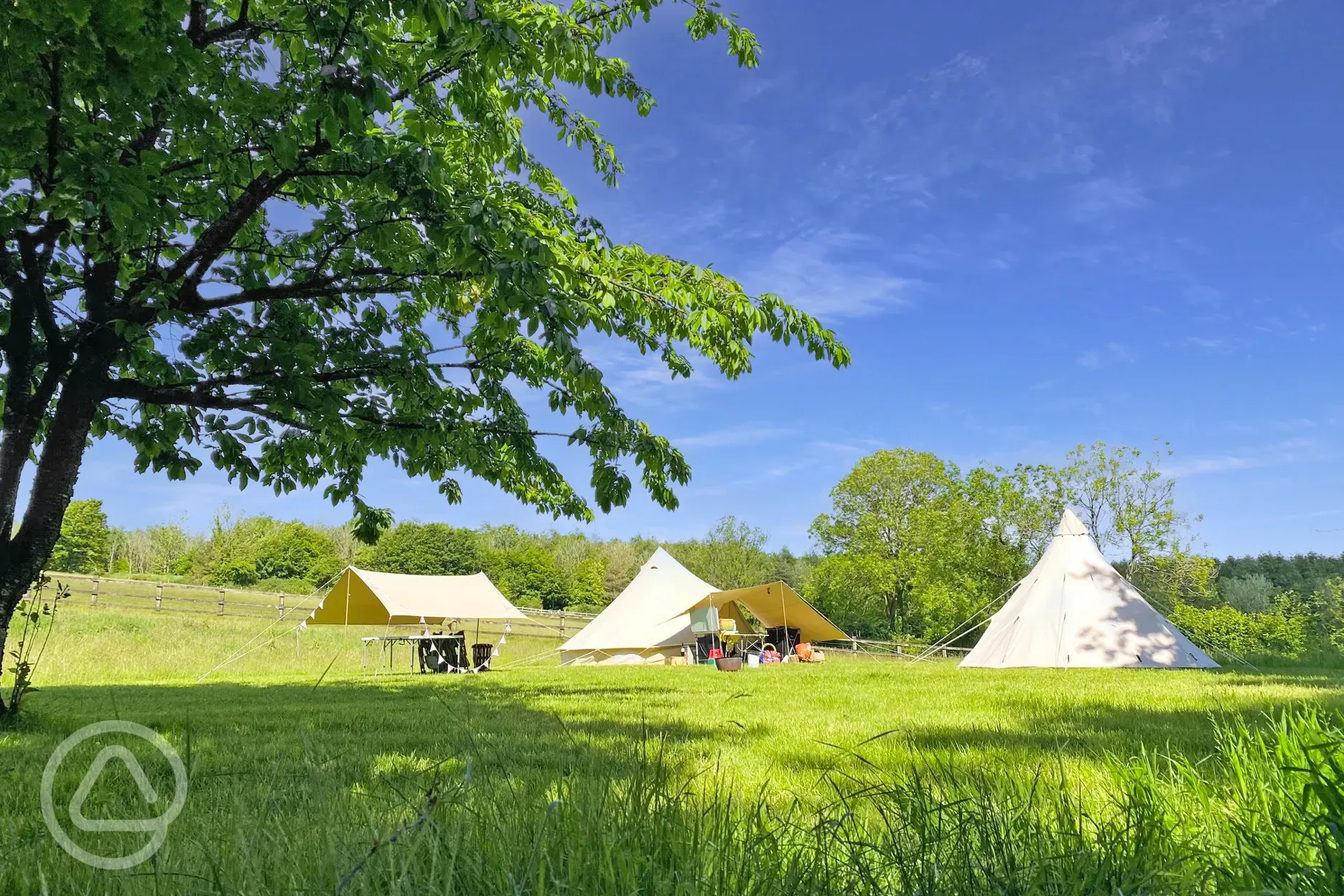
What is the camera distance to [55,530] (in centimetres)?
644

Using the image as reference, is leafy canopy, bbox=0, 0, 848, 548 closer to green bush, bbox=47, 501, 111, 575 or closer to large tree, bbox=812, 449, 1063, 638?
large tree, bbox=812, 449, 1063, 638

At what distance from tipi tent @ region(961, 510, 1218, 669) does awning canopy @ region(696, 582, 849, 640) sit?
25.1ft

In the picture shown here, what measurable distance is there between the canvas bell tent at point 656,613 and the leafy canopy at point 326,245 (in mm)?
15000

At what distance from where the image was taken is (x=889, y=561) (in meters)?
41.5

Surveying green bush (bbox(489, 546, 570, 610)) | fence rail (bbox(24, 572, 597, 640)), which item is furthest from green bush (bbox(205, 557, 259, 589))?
fence rail (bbox(24, 572, 597, 640))

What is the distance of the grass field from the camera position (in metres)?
1.56

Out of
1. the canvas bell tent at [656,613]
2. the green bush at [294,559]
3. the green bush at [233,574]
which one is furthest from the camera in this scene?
the green bush at [294,559]

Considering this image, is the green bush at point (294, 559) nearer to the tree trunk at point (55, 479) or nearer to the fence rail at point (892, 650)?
the fence rail at point (892, 650)

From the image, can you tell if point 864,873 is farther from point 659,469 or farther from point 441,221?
point 659,469

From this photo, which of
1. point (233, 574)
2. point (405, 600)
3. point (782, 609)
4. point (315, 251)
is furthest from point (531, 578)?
point (315, 251)

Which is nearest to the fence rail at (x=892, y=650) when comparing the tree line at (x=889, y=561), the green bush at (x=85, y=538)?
the tree line at (x=889, y=561)

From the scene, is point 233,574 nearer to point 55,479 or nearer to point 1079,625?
point 1079,625

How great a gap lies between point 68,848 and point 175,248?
22.3ft

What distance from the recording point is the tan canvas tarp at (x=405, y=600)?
69.2 ft
